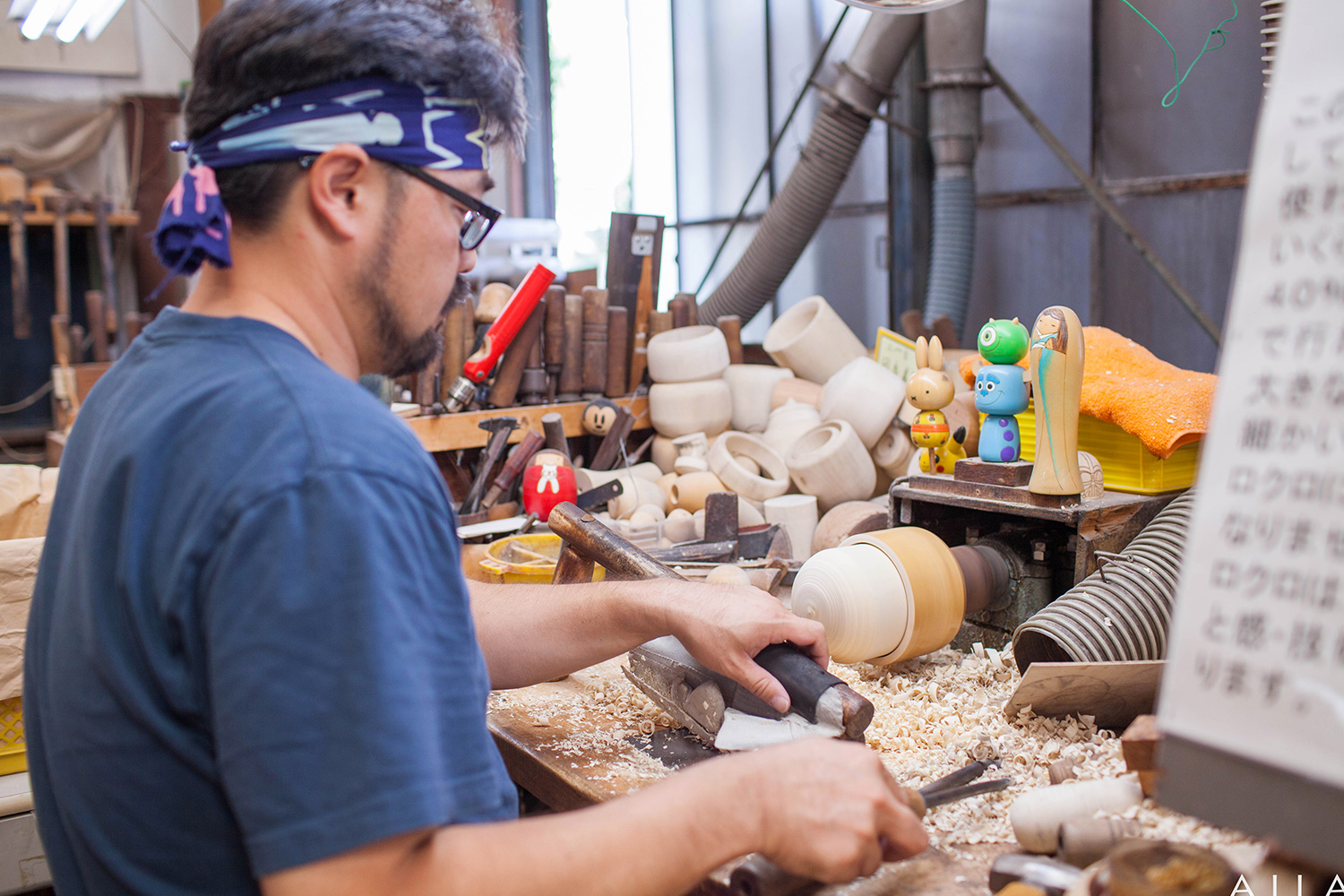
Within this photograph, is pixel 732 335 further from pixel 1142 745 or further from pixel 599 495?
pixel 1142 745

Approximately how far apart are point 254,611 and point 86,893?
44 cm

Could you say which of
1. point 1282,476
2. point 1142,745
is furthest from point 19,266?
point 1282,476

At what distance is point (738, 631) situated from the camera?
1.46 meters

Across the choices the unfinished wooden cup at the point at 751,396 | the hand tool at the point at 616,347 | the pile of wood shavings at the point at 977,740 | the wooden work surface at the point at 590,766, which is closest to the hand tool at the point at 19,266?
the hand tool at the point at 616,347

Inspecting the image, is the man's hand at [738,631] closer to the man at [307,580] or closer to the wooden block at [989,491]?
the man at [307,580]

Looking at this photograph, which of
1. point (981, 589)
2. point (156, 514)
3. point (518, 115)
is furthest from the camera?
point (981, 589)

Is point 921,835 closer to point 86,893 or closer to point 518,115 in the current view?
point 86,893

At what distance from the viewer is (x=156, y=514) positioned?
0.85 metres

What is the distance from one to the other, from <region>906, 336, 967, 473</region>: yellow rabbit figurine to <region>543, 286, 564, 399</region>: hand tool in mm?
1664

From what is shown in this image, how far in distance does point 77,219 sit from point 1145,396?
8.91 m

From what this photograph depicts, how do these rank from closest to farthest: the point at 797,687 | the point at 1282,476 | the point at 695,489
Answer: the point at 1282,476, the point at 797,687, the point at 695,489

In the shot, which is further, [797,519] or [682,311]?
[682,311]

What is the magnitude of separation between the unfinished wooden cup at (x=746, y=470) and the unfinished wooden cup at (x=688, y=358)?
32 cm

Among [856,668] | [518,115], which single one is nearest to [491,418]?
[856,668]
